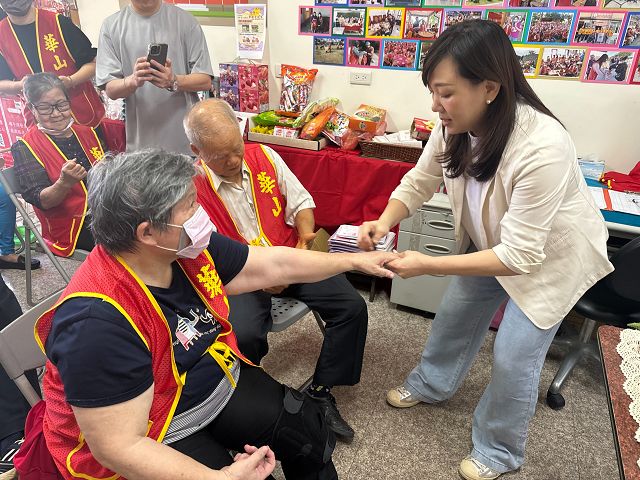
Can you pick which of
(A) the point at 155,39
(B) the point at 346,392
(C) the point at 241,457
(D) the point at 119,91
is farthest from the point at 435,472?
(A) the point at 155,39

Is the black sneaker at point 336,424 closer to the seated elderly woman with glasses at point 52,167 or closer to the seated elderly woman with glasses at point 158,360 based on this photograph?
the seated elderly woman with glasses at point 158,360

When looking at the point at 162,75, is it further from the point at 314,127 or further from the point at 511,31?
the point at 511,31

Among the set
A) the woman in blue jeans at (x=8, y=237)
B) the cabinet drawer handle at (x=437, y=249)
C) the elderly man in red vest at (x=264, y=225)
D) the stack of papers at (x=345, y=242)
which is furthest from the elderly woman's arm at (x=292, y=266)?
the woman in blue jeans at (x=8, y=237)

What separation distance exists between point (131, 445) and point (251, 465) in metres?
0.28

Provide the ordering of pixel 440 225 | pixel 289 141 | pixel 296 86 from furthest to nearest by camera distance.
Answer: pixel 296 86 → pixel 289 141 → pixel 440 225

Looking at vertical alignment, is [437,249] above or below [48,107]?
below

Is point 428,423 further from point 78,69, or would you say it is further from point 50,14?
point 50,14

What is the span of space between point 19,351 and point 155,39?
1727 mm

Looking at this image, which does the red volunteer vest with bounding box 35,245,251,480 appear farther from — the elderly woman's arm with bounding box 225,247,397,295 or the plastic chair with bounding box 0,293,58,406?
the elderly woman's arm with bounding box 225,247,397,295

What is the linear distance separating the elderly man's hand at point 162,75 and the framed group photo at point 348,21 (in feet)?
3.83

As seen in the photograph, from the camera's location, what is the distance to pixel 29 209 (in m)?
2.31

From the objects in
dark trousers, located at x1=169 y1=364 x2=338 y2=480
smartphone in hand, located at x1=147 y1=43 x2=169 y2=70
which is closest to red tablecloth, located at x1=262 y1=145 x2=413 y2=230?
smartphone in hand, located at x1=147 y1=43 x2=169 y2=70

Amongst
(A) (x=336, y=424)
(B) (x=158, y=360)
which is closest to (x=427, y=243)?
(A) (x=336, y=424)

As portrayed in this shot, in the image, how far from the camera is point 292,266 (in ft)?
4.66
